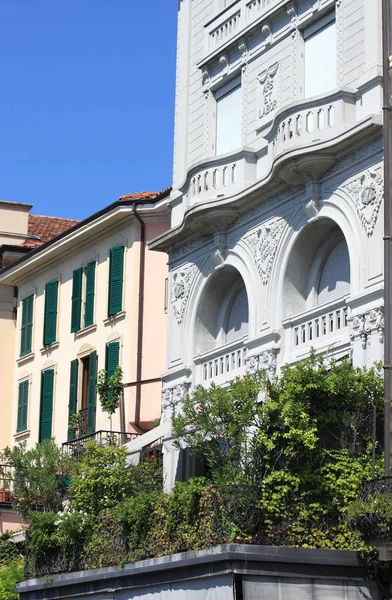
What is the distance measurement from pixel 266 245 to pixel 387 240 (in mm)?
4988

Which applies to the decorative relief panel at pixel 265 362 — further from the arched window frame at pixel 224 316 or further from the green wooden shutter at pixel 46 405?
the green wooden shutter at pixel 46 405

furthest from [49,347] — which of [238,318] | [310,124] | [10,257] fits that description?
[310,124]

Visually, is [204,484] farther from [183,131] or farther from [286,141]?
[183,131]

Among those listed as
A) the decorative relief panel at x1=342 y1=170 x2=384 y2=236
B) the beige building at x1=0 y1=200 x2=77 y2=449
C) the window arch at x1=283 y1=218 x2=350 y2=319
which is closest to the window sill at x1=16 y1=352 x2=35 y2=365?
the beige building at x1=0 y1=200 x2=77 y2=449

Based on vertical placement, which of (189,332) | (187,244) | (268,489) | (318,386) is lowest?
(268,489)

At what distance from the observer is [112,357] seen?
36.2 m

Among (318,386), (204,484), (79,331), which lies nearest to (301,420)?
(318,386)

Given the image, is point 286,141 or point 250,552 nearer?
point 250,552

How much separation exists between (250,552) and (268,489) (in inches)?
51.2

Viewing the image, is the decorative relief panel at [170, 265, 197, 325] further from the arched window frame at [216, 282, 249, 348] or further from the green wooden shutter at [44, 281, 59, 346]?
the green wooden shutter at [44, 281, 59, 346]

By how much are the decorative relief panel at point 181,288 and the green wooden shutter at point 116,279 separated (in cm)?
722

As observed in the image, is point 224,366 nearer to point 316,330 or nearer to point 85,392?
point 316,330

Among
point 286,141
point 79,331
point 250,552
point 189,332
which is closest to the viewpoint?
point 250,552

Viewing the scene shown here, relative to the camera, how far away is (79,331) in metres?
38.1
